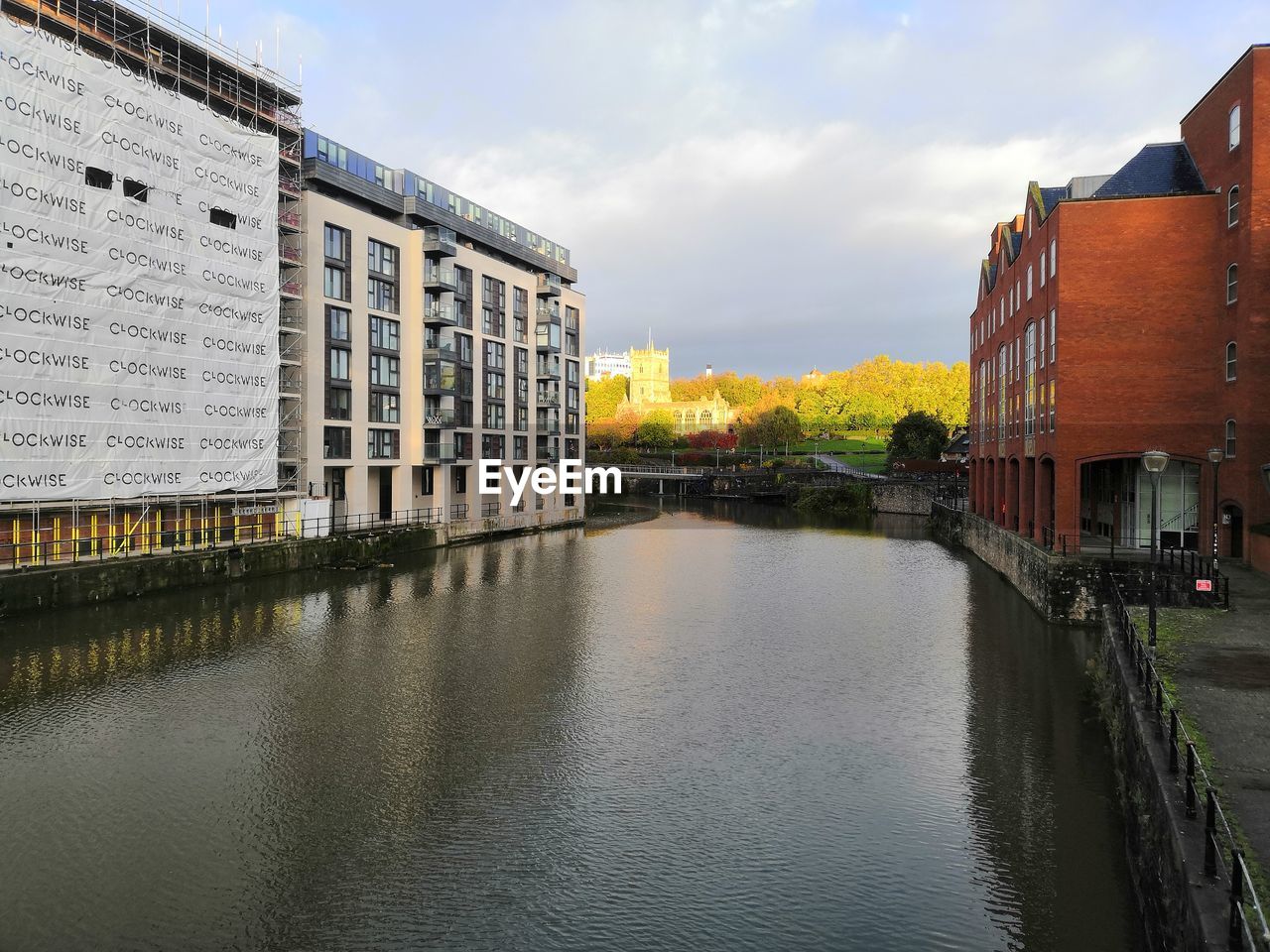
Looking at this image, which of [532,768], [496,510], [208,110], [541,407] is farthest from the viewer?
[541,407]

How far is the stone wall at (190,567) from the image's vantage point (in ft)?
→ 86.2

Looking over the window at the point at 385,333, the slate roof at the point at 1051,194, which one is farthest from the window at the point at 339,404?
the slate roof at the point at 1051,194

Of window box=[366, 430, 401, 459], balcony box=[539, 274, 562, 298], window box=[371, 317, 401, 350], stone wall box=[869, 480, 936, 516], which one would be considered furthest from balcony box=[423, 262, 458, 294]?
stone wall box=[869, 480, 936, 516]

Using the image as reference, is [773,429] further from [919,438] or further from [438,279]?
[438,279]

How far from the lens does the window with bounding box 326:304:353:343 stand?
42.8m

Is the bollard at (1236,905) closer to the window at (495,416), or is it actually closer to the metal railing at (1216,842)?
the metal railing at (1216,842)

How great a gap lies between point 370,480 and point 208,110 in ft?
67.6

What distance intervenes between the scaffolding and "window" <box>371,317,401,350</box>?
540 centimetres

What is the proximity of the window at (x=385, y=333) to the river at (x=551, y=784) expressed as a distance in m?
22.1

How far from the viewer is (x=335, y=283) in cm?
4338

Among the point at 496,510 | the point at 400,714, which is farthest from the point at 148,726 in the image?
the point at 496,510

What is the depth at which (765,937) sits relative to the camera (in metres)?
9.93

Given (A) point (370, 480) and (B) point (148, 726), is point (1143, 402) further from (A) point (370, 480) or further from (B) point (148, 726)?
(A) point (370, 480)

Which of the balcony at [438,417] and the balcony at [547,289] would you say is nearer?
the balcony at [438,417]
